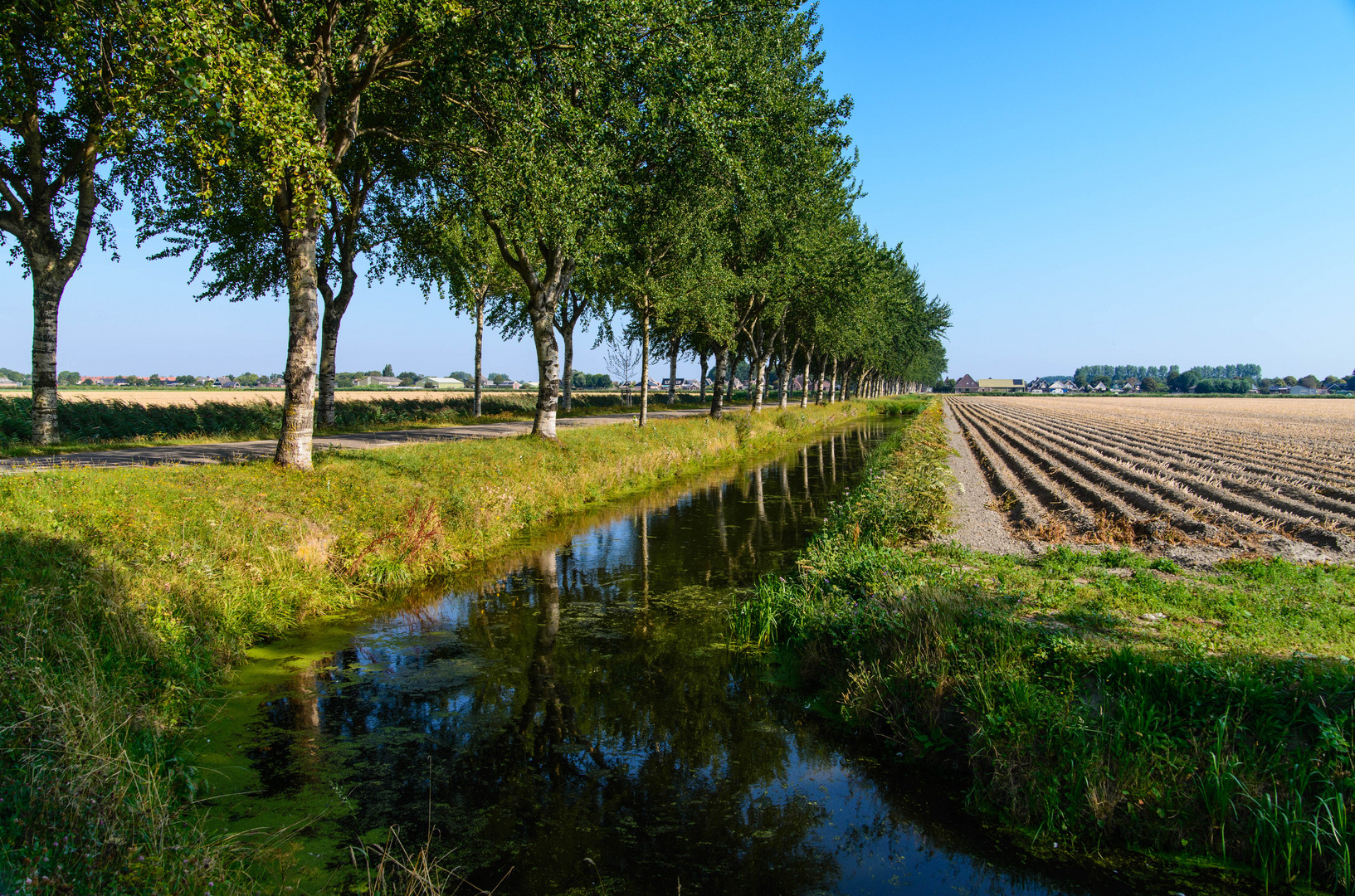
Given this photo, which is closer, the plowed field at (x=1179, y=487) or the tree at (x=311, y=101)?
the tree at (x=311, y=101)

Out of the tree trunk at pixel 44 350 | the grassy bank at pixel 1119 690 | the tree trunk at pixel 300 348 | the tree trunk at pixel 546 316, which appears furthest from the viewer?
the tree trunk at pixel 546 316

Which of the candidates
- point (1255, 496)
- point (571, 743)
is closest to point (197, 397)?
point (571, 743)

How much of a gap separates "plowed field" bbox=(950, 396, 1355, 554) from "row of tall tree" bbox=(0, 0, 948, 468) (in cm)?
1168

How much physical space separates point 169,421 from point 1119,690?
30.2 m

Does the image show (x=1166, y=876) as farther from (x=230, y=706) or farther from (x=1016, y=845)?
(x=230, y=706)

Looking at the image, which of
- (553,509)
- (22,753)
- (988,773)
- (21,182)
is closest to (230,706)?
(22,753)

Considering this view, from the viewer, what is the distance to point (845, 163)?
133 ft

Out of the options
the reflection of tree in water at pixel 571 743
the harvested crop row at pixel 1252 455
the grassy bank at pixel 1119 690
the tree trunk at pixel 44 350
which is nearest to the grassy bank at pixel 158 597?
the reflection of tree in water at pixel 571 743

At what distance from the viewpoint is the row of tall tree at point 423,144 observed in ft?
34.0

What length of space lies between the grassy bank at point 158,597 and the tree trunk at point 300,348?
52cm

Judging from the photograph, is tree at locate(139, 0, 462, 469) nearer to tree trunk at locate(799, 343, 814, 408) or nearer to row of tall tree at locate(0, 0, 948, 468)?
row of tall tree at locate(0, 0, 948, 468)

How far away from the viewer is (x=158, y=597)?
8.19m

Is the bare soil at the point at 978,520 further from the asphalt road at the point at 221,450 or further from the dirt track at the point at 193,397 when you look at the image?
the dirt track at the point at 193,397

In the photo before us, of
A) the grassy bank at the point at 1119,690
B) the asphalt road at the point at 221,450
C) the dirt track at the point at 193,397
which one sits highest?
the dirt track at the point at 193,397
